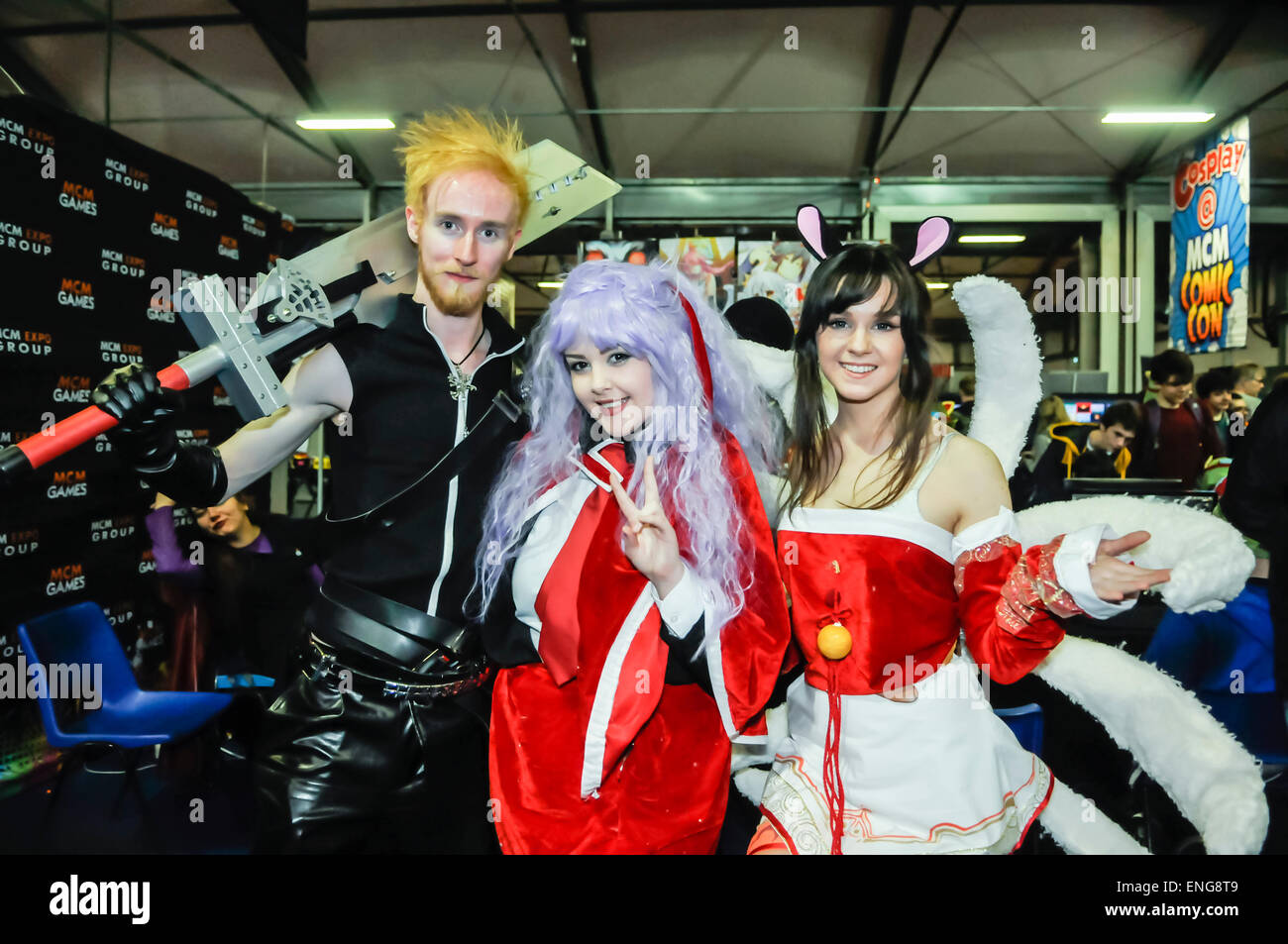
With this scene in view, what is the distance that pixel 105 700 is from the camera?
299 cm

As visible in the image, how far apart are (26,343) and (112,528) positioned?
0.94 metres

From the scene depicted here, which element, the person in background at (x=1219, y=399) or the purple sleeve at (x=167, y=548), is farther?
the person in background at (x=1219, y=399)

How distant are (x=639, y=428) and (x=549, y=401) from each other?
21 cm

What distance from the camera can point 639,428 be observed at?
58.7 inches

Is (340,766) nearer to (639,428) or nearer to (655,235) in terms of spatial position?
(639,428)

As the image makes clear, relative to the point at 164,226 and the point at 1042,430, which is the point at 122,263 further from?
the point at 1042,430

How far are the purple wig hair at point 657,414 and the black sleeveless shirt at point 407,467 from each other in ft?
0.22

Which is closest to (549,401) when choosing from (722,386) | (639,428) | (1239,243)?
(639,428)

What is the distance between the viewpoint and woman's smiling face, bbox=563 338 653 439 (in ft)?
4.79

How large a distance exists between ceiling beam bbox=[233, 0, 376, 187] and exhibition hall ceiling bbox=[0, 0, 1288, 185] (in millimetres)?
21

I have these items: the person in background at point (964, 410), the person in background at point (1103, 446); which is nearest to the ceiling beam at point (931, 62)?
the person in background at point (964, 410)

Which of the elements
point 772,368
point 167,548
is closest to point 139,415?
point 772,368

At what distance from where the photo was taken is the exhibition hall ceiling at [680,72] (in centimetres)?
580

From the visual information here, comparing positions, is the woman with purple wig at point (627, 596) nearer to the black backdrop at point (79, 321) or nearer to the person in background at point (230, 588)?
the person in background at point (230, 588)
